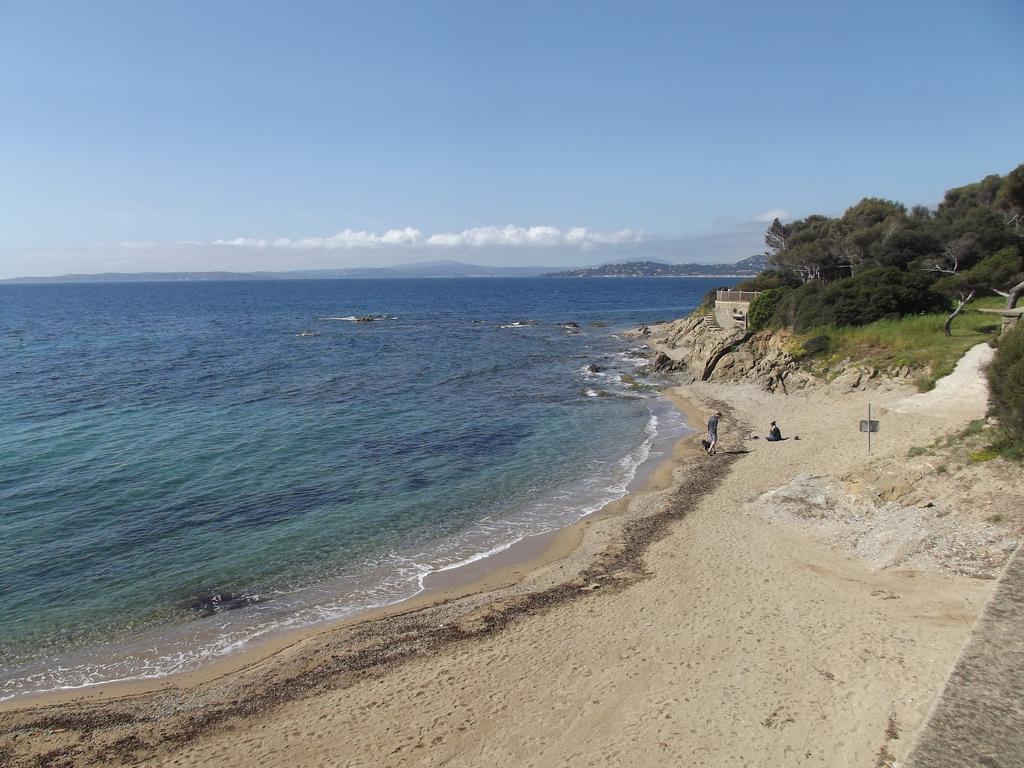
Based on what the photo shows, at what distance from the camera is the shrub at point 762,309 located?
4297 cm

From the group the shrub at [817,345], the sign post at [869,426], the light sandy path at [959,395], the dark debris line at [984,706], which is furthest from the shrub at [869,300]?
the dark debris line at [984,706]

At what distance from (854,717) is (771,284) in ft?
172

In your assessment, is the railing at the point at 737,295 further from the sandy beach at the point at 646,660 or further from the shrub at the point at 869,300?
the sandy beach at the point at 646,660

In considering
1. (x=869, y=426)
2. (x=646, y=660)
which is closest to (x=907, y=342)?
(x=869, y=426)

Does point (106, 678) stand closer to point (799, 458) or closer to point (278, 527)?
point (278, 527)

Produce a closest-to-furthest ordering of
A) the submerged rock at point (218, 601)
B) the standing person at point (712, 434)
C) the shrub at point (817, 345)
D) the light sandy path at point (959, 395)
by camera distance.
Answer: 1. the submerged rock at point (218, 601)
2. the light sandy path at point (959, 395)
3. the standing person at point (712, 434)
4. the shrub at point (817, 345)

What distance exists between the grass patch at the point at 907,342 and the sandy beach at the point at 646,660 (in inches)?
459

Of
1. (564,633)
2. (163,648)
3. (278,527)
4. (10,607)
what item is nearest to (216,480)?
(278,527)

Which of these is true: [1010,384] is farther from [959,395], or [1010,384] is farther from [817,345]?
[817,345]

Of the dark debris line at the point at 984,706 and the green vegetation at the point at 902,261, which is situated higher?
the green vegetation at the point at 902,261

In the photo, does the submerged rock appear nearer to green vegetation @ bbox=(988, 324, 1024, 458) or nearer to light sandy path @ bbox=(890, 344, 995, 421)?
green vegetation @ bbox=(988, 324, 1024, 458)

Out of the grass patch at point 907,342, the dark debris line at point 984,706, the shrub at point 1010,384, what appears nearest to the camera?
the dark debris line at point 984,706

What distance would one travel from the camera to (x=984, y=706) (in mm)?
7152

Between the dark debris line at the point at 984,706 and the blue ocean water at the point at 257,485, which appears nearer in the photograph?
the dark debris line at the point at 984,706
